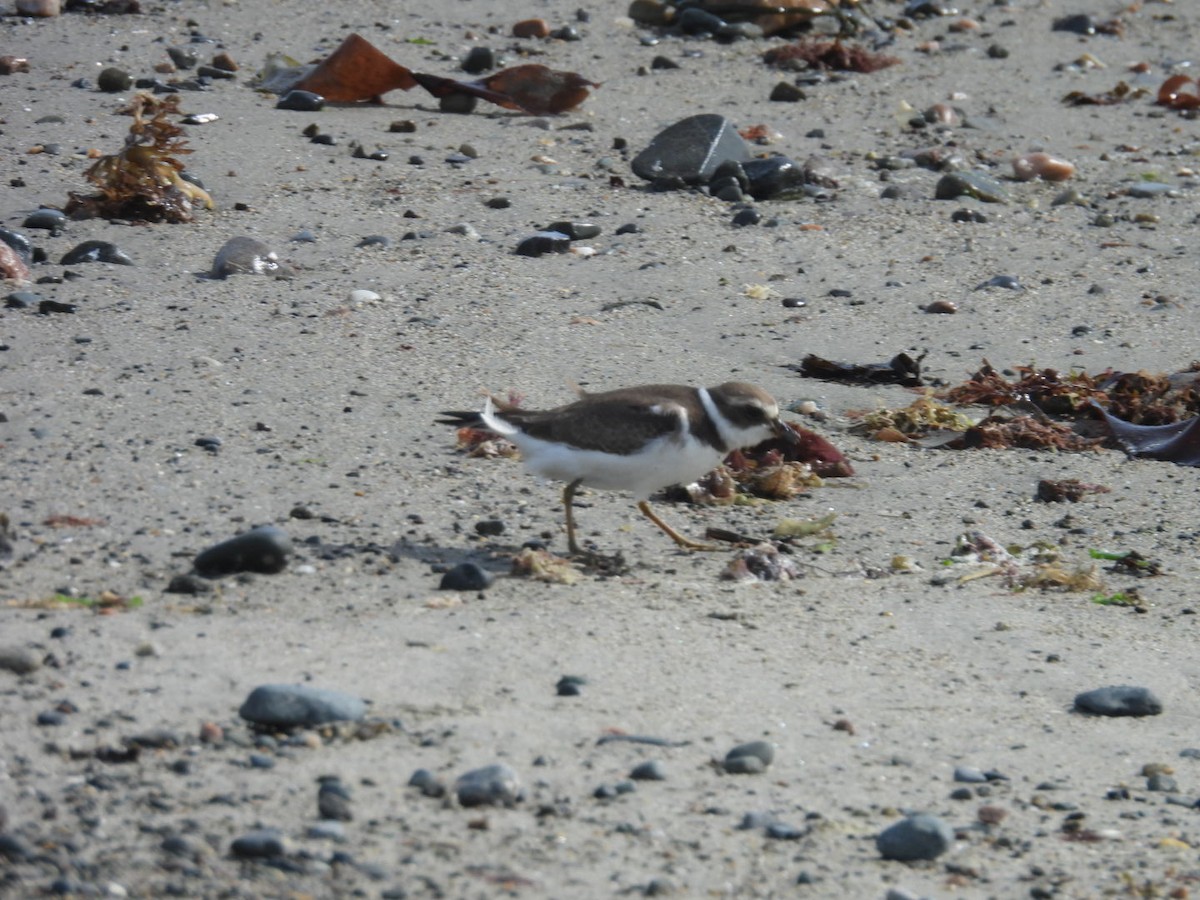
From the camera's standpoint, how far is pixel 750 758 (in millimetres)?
4062

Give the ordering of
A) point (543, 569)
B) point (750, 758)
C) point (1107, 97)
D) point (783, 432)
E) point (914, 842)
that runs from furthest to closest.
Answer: point (1107, 97) → point (783, 432) → point (543, 569) → point (750, 758) → point (914, 842)

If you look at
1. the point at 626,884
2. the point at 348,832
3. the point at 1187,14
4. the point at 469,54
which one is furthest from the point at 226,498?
the point at 1187,14

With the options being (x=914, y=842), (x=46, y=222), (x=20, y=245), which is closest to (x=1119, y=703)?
(x=914, y=842)

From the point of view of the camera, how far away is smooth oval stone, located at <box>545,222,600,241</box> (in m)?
8.79

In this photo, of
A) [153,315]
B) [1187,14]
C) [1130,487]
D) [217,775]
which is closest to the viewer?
[217,775]

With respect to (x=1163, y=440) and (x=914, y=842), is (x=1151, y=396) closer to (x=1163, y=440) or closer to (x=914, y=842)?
(x=1163, y=440)

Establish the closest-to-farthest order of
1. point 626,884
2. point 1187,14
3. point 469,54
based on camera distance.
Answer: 1. point 626,884
2. point 469,54
3. point 1187,14

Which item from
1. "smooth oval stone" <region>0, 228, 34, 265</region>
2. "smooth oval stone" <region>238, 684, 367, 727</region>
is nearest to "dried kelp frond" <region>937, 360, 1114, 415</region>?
"smooth oval stone" <region>238, 684, 367, 727</region>

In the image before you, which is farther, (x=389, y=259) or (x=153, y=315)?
(x=389, y=259)

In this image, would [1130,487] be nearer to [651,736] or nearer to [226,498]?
[651,736]

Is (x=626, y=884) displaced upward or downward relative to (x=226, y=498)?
upward

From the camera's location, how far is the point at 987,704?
468 centimetres

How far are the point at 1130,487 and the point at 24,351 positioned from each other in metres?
4.82

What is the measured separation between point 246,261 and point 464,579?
3.52 meters
